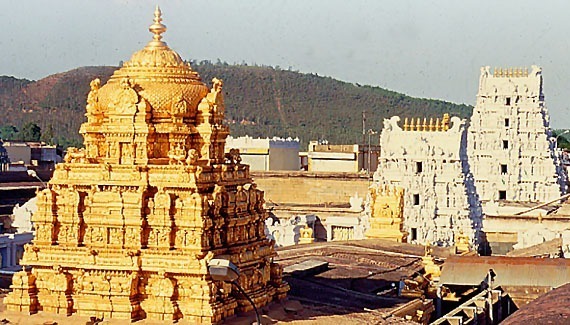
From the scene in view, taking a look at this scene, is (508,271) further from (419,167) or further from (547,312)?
(419,167)

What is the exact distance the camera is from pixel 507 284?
2472cm

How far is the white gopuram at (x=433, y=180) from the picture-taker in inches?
1746

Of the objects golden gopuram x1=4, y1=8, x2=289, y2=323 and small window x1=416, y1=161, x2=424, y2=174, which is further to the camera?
small window x1=416, y1=161, x2=424, y2=174

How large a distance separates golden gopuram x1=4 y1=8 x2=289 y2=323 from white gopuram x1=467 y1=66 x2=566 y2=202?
36.3m

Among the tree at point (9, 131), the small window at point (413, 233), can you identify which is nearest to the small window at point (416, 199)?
the small window at point (413, 233)

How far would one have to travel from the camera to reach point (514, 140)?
54375 mm

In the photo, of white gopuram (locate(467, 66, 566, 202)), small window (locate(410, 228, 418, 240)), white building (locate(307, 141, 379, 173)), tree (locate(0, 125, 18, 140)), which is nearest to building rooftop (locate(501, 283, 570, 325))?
small window (locate(410, 228, 418, 240))

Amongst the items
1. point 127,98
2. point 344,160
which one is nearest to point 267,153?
point 344,160

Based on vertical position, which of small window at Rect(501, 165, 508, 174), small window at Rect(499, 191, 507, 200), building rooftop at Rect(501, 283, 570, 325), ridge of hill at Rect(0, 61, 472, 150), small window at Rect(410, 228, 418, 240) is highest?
ridge of hill at Rect(0, 61, 472, 150)

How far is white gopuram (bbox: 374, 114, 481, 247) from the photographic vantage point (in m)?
44.3

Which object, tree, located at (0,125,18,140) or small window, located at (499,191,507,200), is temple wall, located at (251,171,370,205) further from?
tree, located at (0,125,18,140)

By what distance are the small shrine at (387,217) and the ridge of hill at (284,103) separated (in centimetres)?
6745

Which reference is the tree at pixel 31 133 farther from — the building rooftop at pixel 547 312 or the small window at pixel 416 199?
the building rooftop at pixel 547 312

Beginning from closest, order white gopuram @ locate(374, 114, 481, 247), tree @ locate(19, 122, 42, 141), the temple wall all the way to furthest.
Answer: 1. white gopuram @ locate(374, 114, 481, 247)
2. the temple wall
3. tree @ locate(19, 122, 42, 141)
